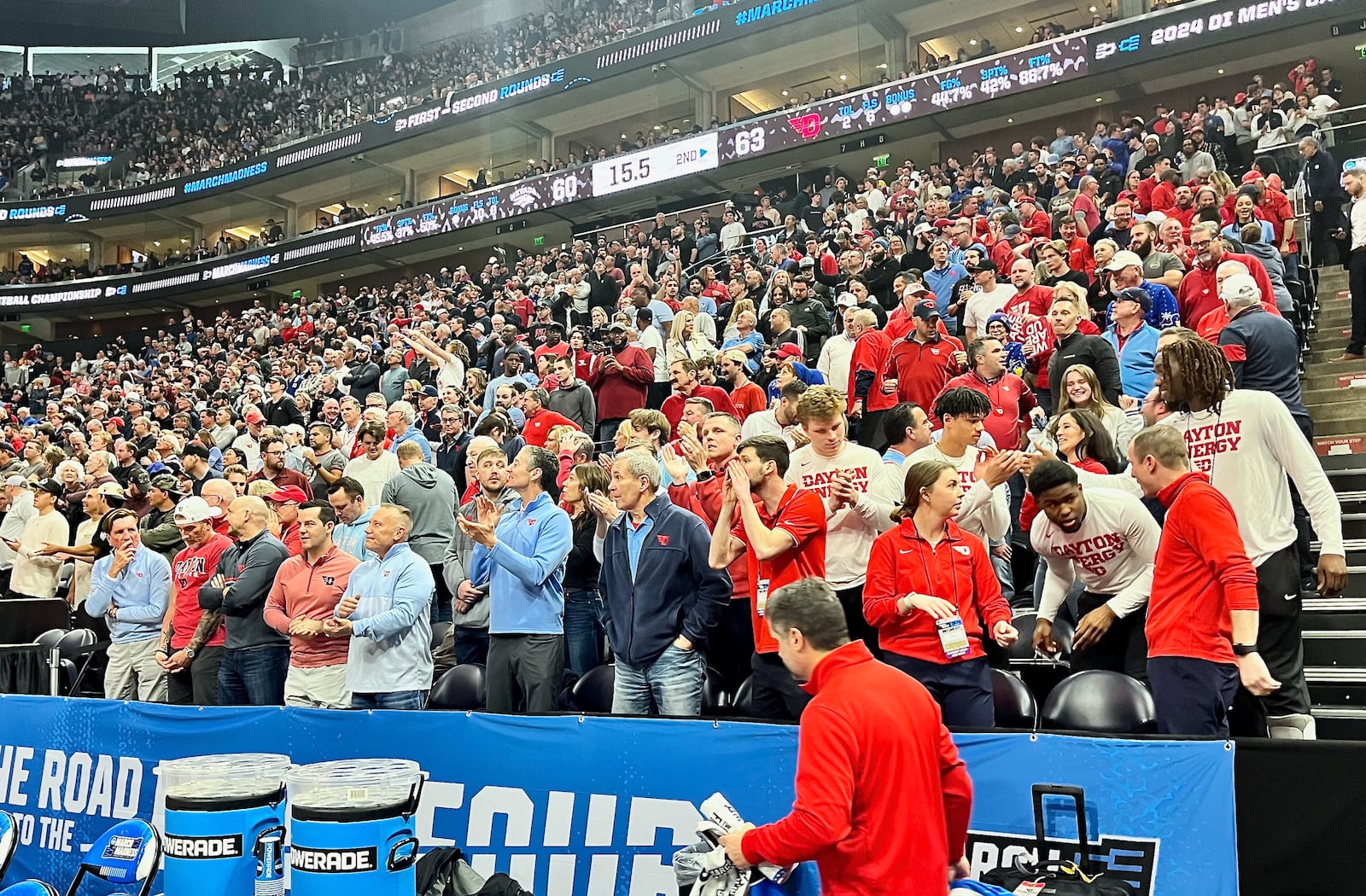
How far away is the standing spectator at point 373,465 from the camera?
8773 mm

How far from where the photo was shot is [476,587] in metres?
6.58

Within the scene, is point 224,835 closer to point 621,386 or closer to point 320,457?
point 320,457

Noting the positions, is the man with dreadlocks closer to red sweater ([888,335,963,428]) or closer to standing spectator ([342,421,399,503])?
red sweater ([888,335,963,428])

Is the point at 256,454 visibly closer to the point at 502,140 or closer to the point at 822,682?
the point at 822,682

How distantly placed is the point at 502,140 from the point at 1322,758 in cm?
3146

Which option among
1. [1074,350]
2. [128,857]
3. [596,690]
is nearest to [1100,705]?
[596,690]

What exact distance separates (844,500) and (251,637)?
143 inches

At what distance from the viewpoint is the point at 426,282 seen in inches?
968

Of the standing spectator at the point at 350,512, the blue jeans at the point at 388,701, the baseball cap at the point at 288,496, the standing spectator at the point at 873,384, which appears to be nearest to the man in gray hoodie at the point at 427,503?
the standing spectator at the point at 350,512

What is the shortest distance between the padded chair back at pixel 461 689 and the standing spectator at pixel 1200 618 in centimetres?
341

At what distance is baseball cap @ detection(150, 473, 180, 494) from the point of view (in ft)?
30.3

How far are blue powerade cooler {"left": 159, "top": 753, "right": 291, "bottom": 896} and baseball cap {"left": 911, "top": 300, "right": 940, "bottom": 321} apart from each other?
597 cm

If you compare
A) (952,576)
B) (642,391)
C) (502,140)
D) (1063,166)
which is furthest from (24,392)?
(952,576)

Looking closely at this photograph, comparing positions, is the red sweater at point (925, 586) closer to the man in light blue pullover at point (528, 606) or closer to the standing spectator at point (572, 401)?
the man in light blue pullover at point (528, 606)
